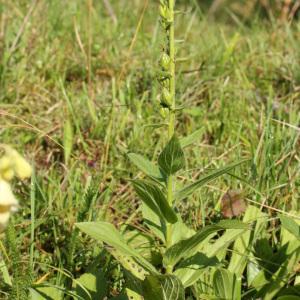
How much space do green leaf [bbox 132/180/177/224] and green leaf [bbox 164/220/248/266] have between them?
0.07 meters

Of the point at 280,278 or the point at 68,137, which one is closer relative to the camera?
the point at 280,278

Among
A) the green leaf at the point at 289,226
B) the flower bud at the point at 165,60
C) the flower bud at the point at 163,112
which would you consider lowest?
the green leaf at the point at 289,226

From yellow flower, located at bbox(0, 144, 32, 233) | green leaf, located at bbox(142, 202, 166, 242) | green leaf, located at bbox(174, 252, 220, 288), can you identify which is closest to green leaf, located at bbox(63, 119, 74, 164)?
green leaf, located at bbox(142, 202, 166, 242)

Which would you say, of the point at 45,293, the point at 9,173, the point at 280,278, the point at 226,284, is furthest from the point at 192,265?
the point at 9,173

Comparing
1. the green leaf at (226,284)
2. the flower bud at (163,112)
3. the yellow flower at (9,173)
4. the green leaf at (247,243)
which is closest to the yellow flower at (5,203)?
the yellow flower at (9,173)

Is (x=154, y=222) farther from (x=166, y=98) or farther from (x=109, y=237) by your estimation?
(x=166, y=98)

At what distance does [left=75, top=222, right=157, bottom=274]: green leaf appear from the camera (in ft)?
4.76

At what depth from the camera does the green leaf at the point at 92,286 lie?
1.65 metres

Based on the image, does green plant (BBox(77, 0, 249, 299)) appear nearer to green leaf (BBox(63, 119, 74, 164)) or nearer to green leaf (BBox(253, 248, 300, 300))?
green leaf (BBox(253, 248, 300, 300))

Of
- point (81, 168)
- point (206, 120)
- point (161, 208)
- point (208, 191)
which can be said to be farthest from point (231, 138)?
point (161, 208)

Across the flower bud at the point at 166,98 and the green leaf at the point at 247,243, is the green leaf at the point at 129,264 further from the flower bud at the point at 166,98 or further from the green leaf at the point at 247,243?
the flower bud at the point at 166,98

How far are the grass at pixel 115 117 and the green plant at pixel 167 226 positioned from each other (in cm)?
16

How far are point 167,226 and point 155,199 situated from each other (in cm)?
12

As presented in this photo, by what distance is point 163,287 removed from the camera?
1483 mm
